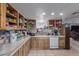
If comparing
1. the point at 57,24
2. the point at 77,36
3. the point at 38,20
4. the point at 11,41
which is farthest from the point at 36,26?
the point at 11,41

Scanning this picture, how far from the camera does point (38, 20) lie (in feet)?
40.9

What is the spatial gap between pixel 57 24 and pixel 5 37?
8.39 m

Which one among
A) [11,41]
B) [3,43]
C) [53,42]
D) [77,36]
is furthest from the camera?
[77,36]

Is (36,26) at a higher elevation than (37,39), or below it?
higher

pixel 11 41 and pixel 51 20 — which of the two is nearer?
pixel 11 41

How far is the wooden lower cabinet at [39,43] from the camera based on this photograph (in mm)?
7816

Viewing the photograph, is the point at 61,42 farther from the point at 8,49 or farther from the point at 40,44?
the point at 8,49

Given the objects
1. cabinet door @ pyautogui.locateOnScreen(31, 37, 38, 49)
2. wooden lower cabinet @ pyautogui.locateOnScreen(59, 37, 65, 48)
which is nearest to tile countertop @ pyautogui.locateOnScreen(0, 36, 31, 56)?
cabinet door @ pyautogui.locateOnScreen(31, 37, 38, 49)

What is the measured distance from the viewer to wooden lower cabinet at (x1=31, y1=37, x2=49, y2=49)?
7.82 metres

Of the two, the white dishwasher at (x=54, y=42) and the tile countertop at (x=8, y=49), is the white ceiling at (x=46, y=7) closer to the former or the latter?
the white dishwasher at (x=54, y=42)

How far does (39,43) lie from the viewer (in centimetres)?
786

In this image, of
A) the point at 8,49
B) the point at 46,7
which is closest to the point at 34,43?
the point at 46,7

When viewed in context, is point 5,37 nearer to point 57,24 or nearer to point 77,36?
point 57,24

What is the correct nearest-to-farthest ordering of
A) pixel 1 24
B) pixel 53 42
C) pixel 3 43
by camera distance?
pixel 1 24, pixel 3 43, pixel 53 42
